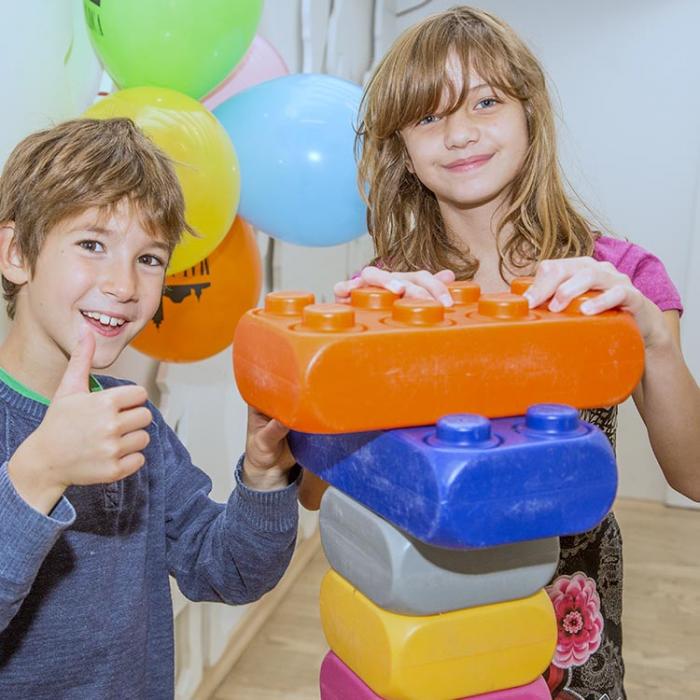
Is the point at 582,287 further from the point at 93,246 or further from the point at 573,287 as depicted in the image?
the point at 93,246

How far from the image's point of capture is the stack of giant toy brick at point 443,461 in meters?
0.51

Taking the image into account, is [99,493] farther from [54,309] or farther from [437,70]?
[437,70]

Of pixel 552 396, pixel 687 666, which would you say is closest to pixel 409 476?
pixel 552 396

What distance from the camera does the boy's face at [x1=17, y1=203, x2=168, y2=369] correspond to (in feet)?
2.74

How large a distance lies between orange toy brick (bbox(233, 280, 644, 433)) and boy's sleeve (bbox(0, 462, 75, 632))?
0.19 metres

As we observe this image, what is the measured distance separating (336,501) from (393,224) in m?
0.53

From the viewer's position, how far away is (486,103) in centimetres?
94

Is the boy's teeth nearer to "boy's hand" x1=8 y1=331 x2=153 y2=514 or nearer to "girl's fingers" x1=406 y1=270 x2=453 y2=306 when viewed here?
"boy's hand" x1=8 y1=331 x2=153 y2=514

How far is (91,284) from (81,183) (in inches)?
4.1

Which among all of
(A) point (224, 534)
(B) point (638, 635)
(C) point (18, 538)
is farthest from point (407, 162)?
(B) point (638, 635)

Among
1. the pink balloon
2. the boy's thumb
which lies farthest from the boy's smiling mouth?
the pink balloon

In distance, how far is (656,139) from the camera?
10.3ft

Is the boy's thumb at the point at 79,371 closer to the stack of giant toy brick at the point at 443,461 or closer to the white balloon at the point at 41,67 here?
the stack of giant toy brick at the point at 443,461

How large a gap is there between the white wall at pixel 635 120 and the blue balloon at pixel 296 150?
6.44 feet
